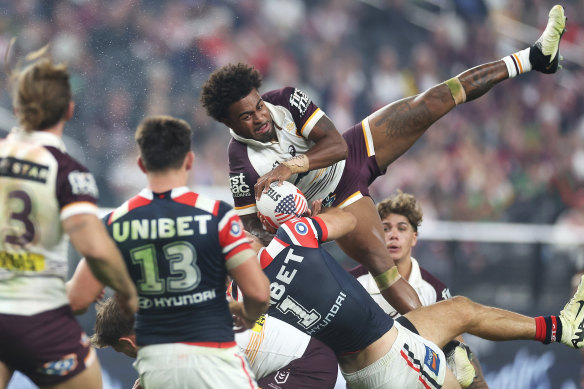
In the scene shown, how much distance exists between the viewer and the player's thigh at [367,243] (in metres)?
5.86

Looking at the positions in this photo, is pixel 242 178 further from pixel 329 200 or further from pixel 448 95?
pixel 448 95

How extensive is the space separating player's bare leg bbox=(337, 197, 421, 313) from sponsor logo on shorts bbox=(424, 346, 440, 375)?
0.90 meters

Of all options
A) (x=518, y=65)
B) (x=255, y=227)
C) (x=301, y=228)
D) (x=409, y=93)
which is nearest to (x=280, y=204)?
(x=301, y=228)

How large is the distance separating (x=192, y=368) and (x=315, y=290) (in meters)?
1.05

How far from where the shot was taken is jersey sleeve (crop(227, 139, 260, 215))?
557cm

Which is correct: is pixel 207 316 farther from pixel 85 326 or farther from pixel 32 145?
pixel 85 326

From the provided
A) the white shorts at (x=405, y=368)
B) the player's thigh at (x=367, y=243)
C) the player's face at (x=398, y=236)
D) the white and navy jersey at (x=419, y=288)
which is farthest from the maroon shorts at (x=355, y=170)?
the white shorts at (x=405, y=368)

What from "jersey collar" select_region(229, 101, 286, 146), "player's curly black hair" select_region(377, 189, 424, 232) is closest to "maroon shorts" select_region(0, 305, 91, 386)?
"jersey collar" select_region(229, 101, 286, 146)

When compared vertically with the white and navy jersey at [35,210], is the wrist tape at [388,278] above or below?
below

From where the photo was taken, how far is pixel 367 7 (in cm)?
1327

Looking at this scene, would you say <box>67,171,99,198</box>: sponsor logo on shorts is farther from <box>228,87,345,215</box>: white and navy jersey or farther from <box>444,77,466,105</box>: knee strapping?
<box>444,77,466,105</box>: knee strapping

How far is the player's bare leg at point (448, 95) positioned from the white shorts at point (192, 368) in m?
2.79

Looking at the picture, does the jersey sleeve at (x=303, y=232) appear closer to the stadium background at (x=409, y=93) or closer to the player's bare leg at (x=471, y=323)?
the player's bare leg at (x=471, y=323)

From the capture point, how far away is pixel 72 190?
3.59 m
